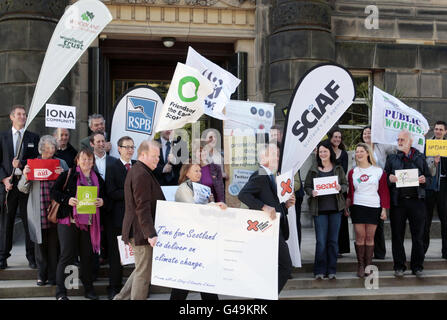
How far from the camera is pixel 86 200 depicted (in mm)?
6055

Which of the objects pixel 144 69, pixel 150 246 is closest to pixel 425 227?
pixel 150 246

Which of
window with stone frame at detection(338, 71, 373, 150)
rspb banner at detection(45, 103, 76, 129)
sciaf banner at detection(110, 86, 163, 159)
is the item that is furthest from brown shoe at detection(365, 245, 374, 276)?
window with stone frame at detection(338, 71, 373, 150)

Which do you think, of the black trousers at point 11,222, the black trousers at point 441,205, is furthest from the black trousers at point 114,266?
the black trousers at point 441,205

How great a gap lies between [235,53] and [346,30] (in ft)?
8.38

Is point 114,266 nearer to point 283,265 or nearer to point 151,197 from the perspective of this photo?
point 151,197

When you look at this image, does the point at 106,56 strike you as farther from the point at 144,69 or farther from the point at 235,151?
the point at 235,151

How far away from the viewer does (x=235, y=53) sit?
451 inches

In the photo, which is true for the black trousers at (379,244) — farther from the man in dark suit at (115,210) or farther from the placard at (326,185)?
the man in dark suit at (115,210)

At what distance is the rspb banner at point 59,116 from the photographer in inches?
277

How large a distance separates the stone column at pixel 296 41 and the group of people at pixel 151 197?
11.7 ft

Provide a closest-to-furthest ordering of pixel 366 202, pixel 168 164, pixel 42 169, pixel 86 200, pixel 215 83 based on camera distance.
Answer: pixel 86 200 → pixel 42 169 → pixel 366 202 → pixel 168 164 → pixel 215 83

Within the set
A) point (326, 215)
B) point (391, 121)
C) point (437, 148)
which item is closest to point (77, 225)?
point (326, 215)

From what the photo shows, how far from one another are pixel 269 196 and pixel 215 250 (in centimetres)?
85

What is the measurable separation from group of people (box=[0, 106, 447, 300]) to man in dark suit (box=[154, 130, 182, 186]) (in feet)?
0.05
